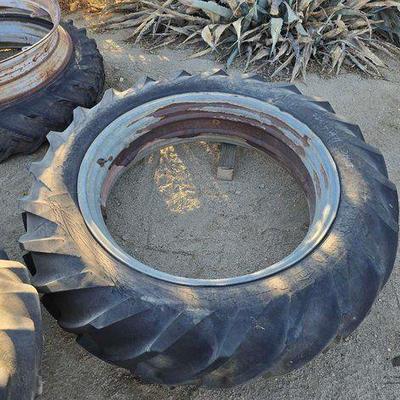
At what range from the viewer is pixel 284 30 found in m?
4.34

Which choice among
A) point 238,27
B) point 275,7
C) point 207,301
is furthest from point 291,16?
point 207,301

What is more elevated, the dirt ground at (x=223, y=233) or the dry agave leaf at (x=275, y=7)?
the dry agave leaf at (x=275, y=7)

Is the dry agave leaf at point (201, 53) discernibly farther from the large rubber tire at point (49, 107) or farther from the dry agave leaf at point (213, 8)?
the large rubber tire at point (49, 107)

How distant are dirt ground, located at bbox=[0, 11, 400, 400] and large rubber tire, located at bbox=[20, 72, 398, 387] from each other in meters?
0.32

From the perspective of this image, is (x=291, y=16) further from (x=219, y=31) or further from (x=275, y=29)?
(x=219, y=31)

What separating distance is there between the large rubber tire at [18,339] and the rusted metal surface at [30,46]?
151 centimetres

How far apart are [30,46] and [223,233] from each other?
1696 mm

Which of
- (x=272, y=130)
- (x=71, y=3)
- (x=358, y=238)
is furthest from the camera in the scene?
(x=71, y=3)

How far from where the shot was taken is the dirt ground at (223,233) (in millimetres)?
2424

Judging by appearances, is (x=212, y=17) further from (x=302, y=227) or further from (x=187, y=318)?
(x=187, y=318)

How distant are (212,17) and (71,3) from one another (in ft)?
4.94

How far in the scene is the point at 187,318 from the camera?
80.7 inches

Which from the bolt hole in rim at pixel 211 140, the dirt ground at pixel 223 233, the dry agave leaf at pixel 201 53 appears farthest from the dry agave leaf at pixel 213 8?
the bolt hole in rim at pixel 211 140

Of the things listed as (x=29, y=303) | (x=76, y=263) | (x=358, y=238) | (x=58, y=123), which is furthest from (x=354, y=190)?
(x=58, y=123)
